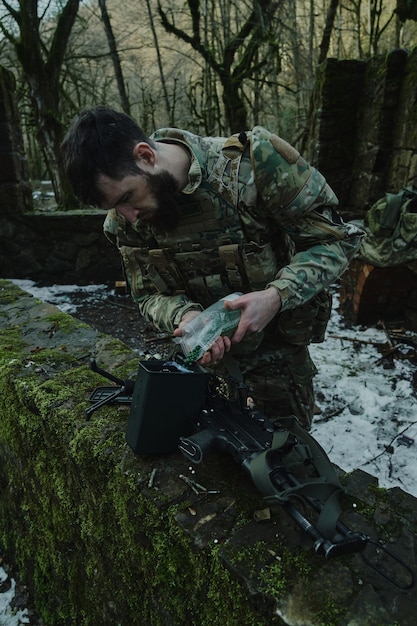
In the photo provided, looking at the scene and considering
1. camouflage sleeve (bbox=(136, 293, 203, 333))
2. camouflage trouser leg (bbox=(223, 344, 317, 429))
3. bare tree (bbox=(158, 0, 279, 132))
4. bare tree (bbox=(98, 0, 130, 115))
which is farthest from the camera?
bare tree (bbox=(98, 0, 130, 115))

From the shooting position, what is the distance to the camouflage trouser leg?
6.75 ft

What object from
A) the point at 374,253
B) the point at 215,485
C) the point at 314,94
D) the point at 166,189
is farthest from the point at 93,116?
the point at 314,94

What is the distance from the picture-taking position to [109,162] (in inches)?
55.9

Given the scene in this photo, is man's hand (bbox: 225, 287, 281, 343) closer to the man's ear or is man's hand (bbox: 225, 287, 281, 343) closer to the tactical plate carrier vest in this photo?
the tactical plate carrier vest

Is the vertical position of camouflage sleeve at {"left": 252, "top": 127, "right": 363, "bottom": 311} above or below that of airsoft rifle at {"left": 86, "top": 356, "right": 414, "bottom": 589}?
above

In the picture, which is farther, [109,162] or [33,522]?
[33,522]

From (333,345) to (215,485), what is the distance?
11.2 ft

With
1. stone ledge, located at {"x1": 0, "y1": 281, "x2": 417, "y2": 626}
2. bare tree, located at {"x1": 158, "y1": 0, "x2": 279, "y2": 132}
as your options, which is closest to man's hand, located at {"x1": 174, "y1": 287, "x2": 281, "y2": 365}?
stone ledge, located at {"x1": 0, "y1": 281, "x2": 417, "y2": 626}

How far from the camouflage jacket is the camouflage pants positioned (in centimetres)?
39

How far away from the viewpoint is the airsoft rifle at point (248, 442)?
1016mm

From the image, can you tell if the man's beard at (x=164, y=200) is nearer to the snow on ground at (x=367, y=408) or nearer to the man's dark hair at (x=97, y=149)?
the man's dark hair at (x=97, y=149)

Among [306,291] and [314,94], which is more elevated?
[314,94]

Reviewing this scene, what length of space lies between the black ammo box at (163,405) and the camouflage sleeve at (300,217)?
1.56ft

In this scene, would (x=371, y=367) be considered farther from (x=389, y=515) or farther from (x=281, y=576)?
(x=281, y=576)
